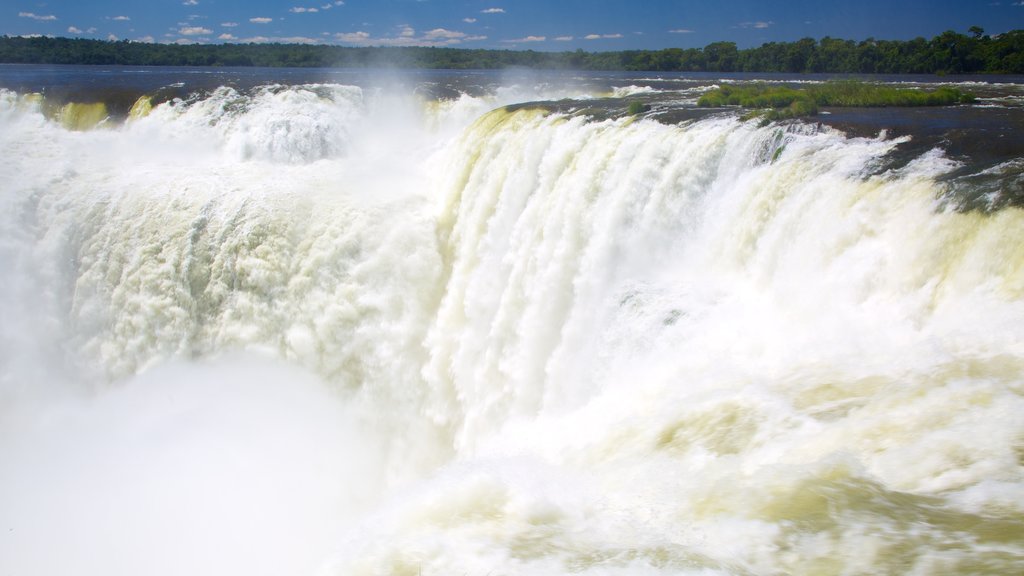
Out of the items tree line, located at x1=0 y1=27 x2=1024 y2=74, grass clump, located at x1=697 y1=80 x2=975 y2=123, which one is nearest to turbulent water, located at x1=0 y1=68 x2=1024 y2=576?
grass clump, located at x1=697 y1=80 x2=975 y2=123

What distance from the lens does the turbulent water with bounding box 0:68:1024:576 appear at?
3912 millimetres

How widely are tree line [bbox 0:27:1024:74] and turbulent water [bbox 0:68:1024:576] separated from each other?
64.2ft

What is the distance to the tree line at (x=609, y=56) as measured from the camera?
105 feet

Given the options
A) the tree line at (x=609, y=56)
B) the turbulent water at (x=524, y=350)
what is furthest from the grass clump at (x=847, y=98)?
the tree line at (x=609, y=56)

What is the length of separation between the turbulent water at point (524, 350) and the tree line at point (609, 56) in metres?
19.6

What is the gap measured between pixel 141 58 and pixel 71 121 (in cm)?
4935

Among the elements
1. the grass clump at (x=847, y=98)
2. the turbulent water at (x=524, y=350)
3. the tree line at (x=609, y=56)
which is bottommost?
the turbulent water at (x=524, y=350)

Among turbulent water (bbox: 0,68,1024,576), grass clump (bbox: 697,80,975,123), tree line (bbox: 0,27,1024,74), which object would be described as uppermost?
tree line (bbox: 0,27,1024,74)

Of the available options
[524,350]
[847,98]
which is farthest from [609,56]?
[524,350]

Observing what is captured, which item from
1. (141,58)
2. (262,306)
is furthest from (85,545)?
(141,58)

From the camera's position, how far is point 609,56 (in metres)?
57.8

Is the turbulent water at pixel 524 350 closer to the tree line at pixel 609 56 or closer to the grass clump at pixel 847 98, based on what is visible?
the grass clump at pixel 847 98

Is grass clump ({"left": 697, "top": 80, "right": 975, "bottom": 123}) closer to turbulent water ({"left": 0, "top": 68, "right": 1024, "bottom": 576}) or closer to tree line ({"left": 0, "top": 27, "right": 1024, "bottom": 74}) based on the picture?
turbulent water ({"left": 0, "top": 68, "right": 1024, "bottom": 576})

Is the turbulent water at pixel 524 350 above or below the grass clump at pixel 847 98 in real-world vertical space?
below
